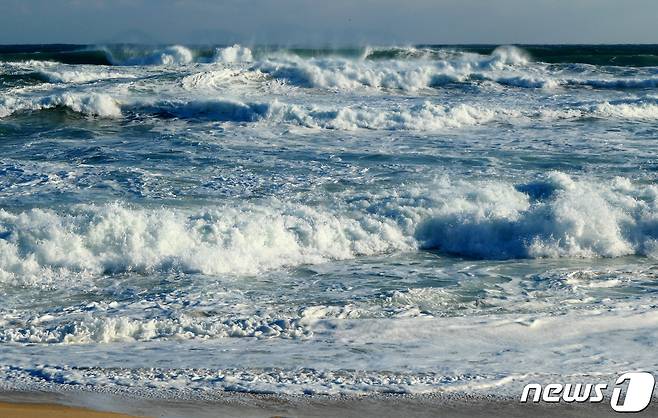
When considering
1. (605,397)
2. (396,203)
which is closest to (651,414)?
(605,397)

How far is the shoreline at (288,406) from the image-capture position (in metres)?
4.71

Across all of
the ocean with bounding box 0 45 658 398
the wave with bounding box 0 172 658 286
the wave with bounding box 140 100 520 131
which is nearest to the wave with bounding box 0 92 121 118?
the ocean with bounding box 0 45 658 398

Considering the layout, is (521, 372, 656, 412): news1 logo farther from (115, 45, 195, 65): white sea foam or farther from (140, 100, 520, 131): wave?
(115, 45, 195, 65): white sea foam

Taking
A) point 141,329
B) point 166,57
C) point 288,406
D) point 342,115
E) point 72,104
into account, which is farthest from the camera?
point 166,57

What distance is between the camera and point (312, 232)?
9.15 meters

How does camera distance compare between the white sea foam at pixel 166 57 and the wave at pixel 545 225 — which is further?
the white sea foam at pixel 166 57

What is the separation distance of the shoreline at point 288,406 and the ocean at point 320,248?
114 mm

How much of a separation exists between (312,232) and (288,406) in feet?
14.4

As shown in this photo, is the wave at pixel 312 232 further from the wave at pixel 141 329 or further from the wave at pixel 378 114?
the wave at pixel 378 114

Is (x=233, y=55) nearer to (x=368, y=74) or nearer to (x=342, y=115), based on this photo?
(x=368, y=74)

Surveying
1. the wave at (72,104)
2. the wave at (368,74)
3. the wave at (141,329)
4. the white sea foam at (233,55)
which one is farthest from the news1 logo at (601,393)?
the white sea foam at (233,55)

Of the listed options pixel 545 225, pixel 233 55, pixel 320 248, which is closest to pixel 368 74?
pixel 233 55

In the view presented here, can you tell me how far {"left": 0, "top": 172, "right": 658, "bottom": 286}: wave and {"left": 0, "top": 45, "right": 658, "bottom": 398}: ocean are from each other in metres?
0.03

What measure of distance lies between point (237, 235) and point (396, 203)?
229cm
